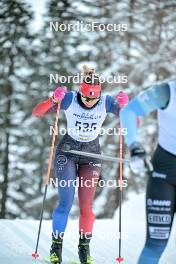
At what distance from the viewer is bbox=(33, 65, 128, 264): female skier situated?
604cm

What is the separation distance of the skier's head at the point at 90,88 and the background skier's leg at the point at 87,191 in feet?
2.52

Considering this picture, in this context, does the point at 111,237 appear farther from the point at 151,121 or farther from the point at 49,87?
the point at 49,87

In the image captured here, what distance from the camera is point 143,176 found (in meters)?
23.7

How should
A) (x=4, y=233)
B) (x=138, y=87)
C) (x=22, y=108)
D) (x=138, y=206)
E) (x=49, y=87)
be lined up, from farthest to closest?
(x=22, y=108), (x=49, y=87), (x=138, y=87), (x=138, y=206), (x=4, y=233)

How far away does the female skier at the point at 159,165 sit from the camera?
3945 millimetres

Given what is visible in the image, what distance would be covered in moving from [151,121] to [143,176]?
3949 millimetres

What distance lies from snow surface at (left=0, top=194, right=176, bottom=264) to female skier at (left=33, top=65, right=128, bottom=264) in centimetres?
58

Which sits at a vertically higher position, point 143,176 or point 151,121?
point 151,121

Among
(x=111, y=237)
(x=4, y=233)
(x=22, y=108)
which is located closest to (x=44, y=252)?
(x=4, y=233)

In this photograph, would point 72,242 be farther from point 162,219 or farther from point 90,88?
point 162,219

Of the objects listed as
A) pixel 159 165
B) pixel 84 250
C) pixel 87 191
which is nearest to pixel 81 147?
pixel 87 191

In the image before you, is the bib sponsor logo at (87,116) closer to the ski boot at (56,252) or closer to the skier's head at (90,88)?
the skier's head at (90,88)

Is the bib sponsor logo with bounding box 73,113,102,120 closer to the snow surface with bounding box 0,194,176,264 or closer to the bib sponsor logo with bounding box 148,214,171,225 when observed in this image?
the snow surface with bounding box 0,194,176,264

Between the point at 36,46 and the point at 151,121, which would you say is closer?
the point at 151,121
